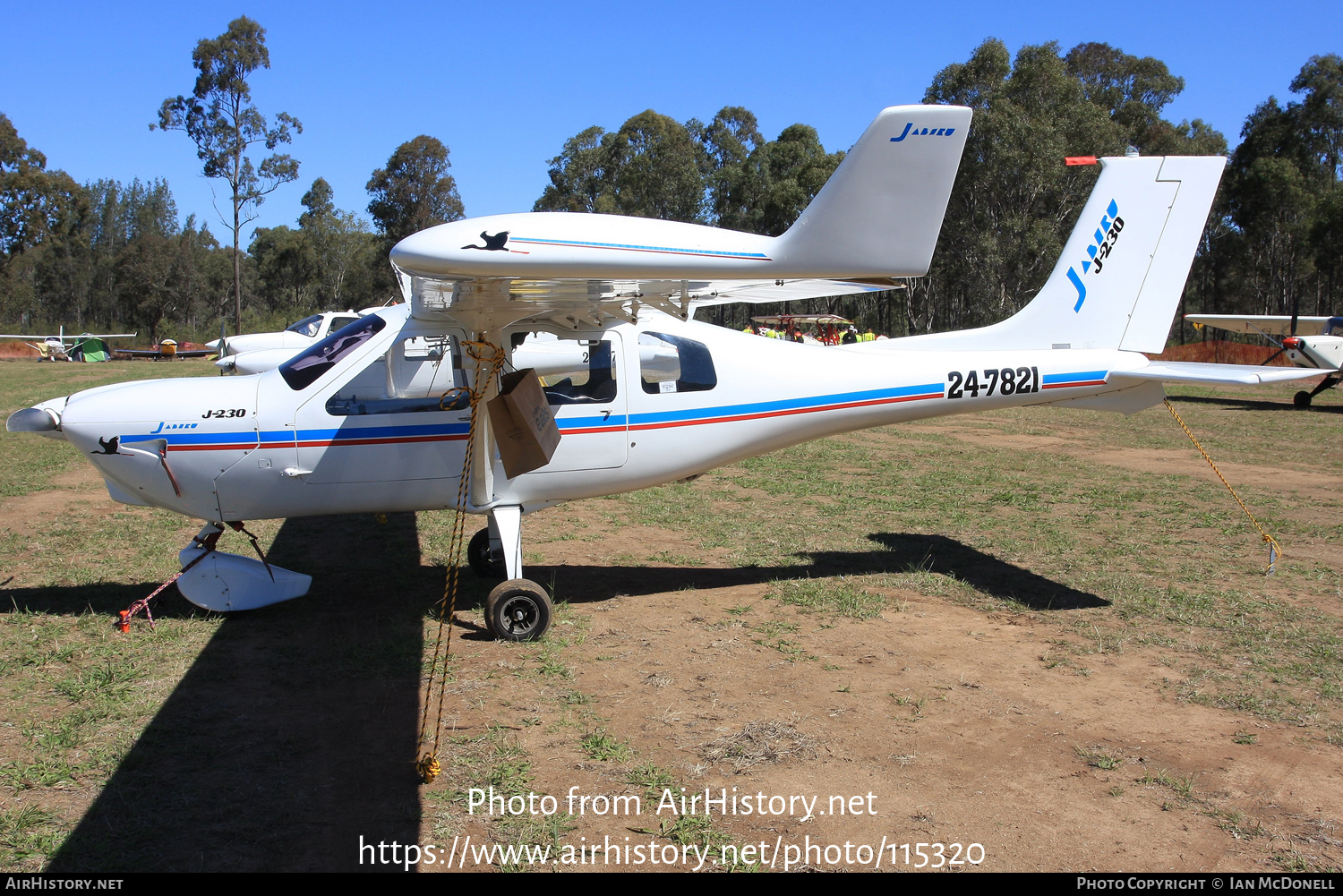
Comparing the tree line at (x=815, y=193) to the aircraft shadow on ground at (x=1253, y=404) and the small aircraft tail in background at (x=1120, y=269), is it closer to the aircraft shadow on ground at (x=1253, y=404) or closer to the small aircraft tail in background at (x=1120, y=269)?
the aircraft shadow on ground at (x=1253, y=404)

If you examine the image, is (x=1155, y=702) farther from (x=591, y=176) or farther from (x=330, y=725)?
(x=591, y=176)

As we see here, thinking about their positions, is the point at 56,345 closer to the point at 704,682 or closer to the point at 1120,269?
the point at 704,682

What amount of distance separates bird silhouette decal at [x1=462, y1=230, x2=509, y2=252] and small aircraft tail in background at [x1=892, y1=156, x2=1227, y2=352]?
409 centimetres

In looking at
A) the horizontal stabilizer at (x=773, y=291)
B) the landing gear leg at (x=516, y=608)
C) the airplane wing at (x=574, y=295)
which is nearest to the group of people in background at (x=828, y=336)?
the horizontal stabilizer at (x=773, y=291)

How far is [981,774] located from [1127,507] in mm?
6805

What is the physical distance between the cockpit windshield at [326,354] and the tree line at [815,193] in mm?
32259

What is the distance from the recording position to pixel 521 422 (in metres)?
5.39

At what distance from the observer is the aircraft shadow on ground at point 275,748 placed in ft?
10.6

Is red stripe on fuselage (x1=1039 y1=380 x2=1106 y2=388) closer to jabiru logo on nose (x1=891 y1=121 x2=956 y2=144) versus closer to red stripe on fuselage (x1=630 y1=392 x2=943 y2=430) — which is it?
red stripe on fuselage (x1=630 y1=392 x2=943 y2=430)

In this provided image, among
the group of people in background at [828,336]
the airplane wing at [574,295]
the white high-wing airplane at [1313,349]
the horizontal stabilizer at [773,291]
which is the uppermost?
the group of people in background at [828,336]

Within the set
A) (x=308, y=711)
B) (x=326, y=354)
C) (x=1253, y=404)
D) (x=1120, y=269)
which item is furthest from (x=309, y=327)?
(x=1253, y=404)
